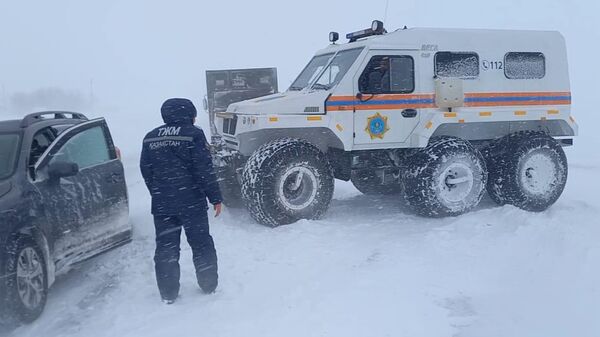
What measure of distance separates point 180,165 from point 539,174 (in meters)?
5.72

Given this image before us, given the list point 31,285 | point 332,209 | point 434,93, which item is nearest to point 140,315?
point 31,285

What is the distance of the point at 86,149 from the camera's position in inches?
222

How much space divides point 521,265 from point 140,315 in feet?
11.8

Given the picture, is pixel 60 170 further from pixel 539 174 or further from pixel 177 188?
pixel 539 174

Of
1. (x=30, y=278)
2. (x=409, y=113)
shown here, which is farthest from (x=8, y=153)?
(x=409, y=113)

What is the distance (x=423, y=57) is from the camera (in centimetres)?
750

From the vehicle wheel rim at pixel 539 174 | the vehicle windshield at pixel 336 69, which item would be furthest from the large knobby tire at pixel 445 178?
the vehicle windshield at pixel 336 69

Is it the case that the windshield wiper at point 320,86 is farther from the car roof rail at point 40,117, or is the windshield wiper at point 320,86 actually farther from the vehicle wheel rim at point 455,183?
the car roof rail at point 40,117

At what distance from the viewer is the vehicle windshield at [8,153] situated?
15.1 ft

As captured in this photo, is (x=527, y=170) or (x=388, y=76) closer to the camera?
(x=388, y=76)

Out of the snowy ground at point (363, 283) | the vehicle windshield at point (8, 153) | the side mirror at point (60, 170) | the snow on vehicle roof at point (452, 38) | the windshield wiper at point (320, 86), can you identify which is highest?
the snow on vehicle roof at point (452, 38)

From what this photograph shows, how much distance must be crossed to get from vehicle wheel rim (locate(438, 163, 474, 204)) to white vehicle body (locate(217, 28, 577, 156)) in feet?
1.73

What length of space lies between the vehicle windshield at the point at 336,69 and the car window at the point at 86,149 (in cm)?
298

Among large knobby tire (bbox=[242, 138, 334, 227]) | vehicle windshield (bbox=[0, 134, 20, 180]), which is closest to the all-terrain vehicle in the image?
large knobby tire (bbox=[242, 138, 334, 227])
